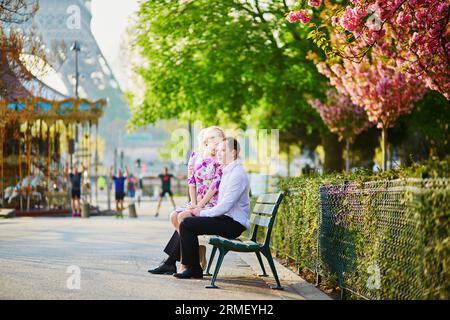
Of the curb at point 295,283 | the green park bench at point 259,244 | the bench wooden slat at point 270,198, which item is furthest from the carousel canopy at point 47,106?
the green park bench at point 259,244

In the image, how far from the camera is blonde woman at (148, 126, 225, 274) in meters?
10.9

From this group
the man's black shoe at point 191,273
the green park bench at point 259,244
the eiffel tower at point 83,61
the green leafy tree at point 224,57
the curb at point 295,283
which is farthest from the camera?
the eiffel tower at point 83,61

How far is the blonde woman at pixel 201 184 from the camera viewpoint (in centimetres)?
1089


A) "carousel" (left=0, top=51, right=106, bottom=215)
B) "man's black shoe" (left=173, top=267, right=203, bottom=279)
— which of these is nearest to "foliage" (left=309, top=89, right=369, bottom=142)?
"carousel" (left=0, top=51, right=106, bottom=215)

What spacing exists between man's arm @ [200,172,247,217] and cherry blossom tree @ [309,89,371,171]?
21.2 metres

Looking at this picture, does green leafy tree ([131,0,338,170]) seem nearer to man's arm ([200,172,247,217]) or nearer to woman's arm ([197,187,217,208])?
woman's arm ([197,187,217,208])

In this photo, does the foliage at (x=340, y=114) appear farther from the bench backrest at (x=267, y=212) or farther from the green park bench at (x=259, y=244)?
the green park bench at (x=259, y=244)

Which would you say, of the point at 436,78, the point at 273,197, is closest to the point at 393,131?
the point at 436,78

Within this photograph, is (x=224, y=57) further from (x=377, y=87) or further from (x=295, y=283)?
(x=295, y=283)

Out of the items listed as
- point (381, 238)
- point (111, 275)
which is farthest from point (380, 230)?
point (111, 275)

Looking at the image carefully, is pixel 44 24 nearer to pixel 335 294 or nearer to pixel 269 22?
pixel 269 22

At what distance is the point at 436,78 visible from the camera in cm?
1638

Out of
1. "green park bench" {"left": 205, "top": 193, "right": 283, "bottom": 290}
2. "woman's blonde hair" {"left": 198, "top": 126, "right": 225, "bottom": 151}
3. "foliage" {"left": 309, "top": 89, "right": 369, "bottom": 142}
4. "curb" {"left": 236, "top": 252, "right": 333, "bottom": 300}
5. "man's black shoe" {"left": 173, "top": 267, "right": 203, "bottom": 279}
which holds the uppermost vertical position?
"foliage" {"left": 309, "top": 89, "right": 369, "bottom": 142}

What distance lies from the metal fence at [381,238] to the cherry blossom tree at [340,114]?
2078cm
